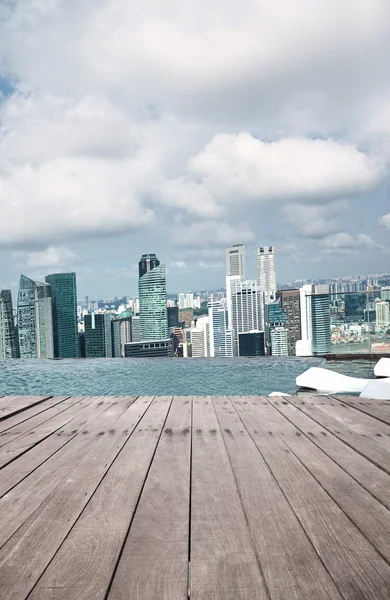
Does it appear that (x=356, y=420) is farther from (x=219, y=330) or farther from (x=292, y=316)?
(x=219, y=330)

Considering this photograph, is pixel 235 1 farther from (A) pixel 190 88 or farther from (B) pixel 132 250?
(B) pixel 132 250

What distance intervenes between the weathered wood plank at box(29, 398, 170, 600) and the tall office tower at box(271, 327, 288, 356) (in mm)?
5987

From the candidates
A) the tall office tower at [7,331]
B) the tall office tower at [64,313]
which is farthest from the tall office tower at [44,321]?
the tall office tower at [7,331]

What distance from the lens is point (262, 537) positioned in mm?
882

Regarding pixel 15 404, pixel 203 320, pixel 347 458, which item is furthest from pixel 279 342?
pixel 203 320

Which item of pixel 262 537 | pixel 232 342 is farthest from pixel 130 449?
pixel 232 342

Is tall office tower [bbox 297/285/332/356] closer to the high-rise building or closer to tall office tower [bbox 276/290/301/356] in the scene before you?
tall office tower [bbox 276/290/301/356]

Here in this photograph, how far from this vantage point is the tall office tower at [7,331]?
14617mm

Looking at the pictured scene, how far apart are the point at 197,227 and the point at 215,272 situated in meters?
3.16

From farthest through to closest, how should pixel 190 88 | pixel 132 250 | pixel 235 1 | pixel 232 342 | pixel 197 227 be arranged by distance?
pixel 132 250, pixel 197 227, pixel 232 342, pixel 190 88, pixel 235 1

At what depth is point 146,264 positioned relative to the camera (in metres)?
26.3

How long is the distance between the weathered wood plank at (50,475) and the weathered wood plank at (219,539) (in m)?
0.36

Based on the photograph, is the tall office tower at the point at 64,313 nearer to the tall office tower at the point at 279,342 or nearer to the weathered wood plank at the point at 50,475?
the tall office tower at the point at 279,342

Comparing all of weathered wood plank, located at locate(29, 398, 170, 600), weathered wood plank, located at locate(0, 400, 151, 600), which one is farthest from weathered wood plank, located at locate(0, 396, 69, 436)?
weathered wood plank, located at locate(29, 398, 170, 600)
